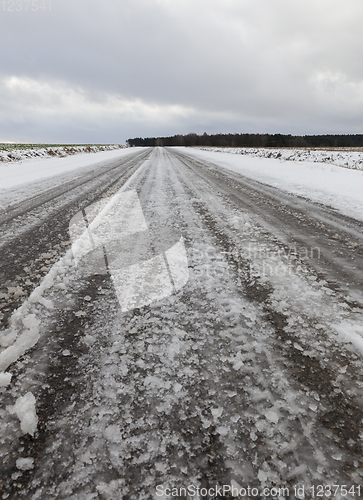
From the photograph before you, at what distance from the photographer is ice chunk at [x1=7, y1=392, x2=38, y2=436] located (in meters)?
1.26

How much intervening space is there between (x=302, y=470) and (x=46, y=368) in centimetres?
151

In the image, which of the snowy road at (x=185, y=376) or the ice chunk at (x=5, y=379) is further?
the ice chunk at (x=5, y=379)

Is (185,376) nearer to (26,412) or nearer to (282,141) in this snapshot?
(26,412)

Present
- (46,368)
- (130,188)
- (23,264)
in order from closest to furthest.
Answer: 1. (46,368)
2. (23,264)
3. (130,188)

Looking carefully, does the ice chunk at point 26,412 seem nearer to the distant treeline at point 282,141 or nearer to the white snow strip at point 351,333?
the white snow strip at point 351,333

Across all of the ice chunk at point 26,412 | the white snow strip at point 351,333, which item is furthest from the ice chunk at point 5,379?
the white snow strip at point 351,333

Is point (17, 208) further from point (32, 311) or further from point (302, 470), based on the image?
point (302, 470)

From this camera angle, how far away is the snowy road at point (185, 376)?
3.67ft

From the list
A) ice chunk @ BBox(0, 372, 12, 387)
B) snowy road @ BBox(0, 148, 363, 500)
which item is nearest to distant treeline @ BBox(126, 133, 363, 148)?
snowy road @ BBox(0, 148, 363, 500)

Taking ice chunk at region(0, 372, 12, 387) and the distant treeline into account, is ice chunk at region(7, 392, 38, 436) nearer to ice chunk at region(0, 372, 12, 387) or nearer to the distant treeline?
ice chunk at region(0, 372, 12, 387)

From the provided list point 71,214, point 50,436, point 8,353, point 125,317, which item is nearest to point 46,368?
point 8,353

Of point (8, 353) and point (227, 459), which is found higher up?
point (8, 353)

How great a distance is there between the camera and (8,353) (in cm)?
166

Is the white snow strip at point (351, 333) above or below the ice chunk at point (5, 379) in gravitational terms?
below
